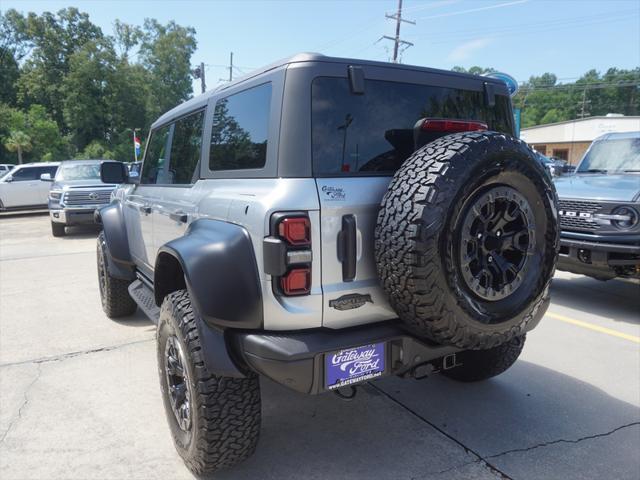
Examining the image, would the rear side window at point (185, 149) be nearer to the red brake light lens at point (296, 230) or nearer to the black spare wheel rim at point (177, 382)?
the black spare wheel rim at point (177, 382)

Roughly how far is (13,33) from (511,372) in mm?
64536

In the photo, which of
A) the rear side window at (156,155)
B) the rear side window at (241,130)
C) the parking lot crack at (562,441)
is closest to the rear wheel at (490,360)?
the parking lot crack at (562,441)

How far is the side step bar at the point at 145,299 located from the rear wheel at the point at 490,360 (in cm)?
203

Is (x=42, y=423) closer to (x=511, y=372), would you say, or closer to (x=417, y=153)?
(x=417, y=153)

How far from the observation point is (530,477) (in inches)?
96.7

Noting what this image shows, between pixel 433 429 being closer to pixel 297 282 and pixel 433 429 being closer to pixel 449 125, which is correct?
pixel 297 282

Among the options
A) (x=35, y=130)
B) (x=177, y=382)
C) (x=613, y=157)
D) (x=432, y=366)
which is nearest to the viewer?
(x=432, y=366)

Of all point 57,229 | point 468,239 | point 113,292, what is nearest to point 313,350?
point 468,239

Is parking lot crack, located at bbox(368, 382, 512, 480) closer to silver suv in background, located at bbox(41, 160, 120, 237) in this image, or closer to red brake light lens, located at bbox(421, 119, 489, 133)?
red brake light lens, located at bbox(421, 119, 489, 133)

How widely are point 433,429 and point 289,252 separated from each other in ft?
5.45

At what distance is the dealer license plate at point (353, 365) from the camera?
6.84 ft

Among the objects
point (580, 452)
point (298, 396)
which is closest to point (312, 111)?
point (298, 396)

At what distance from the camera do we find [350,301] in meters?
2.21

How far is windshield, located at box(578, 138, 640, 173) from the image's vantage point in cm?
612
